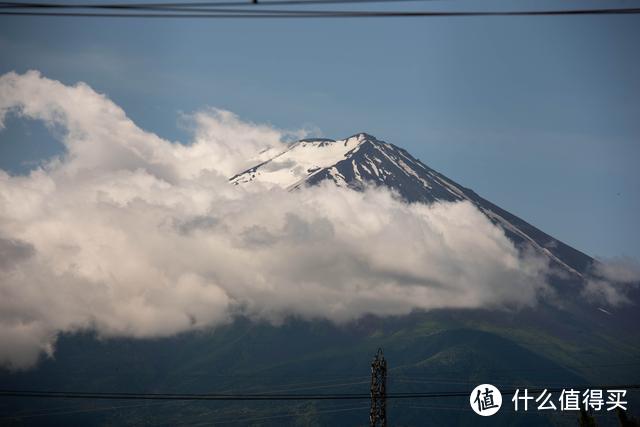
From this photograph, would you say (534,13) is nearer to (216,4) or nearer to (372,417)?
(216,4)

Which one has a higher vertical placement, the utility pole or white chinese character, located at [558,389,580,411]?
the utility pole

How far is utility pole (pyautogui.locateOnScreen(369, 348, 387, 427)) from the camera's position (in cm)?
3659

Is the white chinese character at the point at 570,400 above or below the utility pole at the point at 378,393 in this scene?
below

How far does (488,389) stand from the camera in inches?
2830

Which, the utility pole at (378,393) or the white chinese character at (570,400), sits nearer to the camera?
the utility pole at (378,393)

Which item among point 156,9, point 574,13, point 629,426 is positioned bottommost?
point 629,426

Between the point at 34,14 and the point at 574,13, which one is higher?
the point at 34,14

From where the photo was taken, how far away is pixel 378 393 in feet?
124

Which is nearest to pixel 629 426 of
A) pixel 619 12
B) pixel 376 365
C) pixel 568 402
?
pixel 568 402

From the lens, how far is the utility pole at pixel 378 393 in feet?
120

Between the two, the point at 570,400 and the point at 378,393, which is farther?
the point at 570,400

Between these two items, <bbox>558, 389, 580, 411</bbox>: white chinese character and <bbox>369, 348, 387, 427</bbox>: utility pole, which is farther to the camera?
<bbox>558, 389, 580, 411</bbox>: white chinese character

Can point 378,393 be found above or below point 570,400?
above

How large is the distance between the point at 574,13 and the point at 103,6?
8.74 meters
